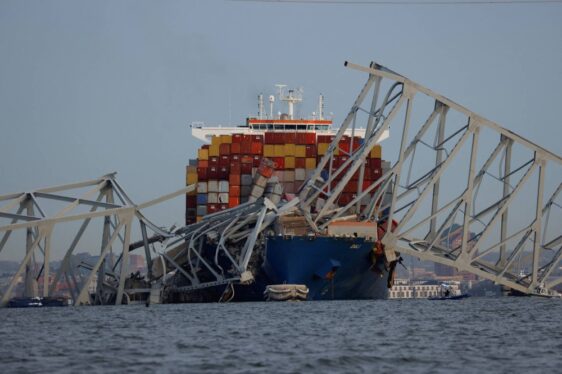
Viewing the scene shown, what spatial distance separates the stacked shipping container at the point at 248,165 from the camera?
9131cm

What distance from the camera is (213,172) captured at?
93375 millimetres

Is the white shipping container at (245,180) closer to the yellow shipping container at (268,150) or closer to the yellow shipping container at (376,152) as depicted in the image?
the yellow shipping container at (268,150)

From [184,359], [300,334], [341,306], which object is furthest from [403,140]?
[184,359]

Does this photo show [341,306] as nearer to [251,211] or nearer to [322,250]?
[322,250]

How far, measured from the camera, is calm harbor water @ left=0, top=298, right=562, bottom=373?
33000 millimetres

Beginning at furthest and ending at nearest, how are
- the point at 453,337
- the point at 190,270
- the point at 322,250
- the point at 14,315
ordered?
the point at 190,270, the point at 322,250, the point at 14,315, the point at 453,337

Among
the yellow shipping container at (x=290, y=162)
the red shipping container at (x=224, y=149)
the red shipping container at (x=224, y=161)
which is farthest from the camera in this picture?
the red shipping container at (x=224, y=149)

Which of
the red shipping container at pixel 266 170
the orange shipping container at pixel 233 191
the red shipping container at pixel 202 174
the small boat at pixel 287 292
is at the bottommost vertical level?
the small boat at pixel 287 292

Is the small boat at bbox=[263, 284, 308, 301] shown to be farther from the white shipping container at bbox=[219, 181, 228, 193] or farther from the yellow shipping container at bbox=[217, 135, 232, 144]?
the yellow shipping container at bbox=[217, 135, 232, 144]

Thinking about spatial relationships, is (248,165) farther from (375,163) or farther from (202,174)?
(375,163)

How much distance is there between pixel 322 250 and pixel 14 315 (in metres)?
20.2

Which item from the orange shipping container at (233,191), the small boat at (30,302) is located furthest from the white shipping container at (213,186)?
the small boat at (30,302)

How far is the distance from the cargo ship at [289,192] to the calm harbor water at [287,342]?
48.5 ft

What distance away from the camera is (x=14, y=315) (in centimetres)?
6297
